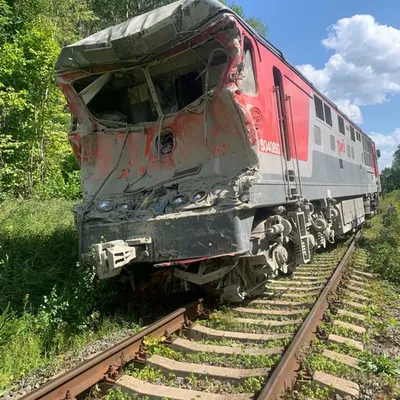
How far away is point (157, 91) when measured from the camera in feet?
18.8

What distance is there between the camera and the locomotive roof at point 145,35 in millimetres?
4547

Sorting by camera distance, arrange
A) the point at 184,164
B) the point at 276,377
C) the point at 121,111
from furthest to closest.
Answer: the point at 121,111, the point at 184,164, the point at 276,377

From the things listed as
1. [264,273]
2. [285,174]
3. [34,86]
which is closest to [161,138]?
[285,174]

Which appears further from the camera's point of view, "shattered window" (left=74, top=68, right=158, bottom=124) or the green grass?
"shattered window" (left=74, top=68, right=158, bottom=124)

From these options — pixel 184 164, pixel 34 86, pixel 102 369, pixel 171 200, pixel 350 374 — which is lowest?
pixel 350 374

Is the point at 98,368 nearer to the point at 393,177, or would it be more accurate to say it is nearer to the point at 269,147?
the point at 269,147

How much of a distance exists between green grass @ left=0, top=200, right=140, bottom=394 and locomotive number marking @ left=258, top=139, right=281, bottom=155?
269 cm

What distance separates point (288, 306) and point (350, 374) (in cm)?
194

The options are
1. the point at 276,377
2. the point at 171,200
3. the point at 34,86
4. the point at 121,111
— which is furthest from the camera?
the point at 34,86

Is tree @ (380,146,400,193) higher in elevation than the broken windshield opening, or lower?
higher

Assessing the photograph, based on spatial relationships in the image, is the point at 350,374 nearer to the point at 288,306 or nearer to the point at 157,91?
the point at 288,306

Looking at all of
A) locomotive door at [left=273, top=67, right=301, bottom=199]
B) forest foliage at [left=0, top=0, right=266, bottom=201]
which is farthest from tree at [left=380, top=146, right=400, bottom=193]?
locomotive door at [left=273, top=67, right=301, bottom=199]

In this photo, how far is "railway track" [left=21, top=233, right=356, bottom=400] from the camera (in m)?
3.22

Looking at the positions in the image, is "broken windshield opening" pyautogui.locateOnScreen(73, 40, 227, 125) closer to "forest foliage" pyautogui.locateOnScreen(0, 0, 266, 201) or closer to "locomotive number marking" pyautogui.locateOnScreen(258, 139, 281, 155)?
"locomotive number marking" pyautogui.locateOnScreen(258, 139, 281, 155)
